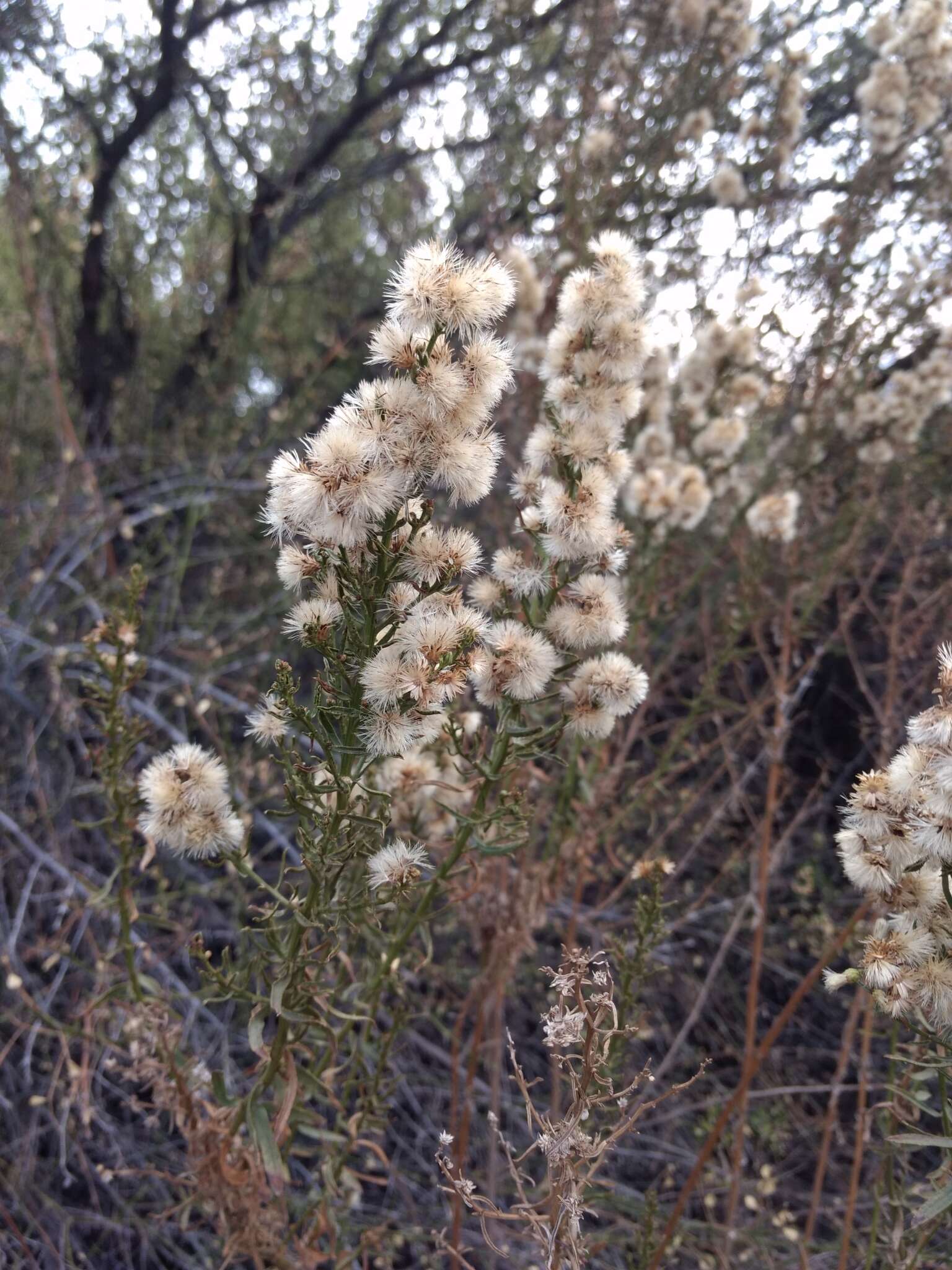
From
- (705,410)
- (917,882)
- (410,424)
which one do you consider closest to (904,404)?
(705,410)

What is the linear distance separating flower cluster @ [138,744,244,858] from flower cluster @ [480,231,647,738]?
425 millimetres

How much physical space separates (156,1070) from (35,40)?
4.94 m

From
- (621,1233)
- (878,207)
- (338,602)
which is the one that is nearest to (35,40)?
(878,207)

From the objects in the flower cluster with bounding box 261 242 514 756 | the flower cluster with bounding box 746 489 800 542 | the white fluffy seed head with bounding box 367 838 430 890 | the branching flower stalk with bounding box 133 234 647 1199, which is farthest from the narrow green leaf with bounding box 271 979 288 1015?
the flower cluster with bounding box 746 489 800 542

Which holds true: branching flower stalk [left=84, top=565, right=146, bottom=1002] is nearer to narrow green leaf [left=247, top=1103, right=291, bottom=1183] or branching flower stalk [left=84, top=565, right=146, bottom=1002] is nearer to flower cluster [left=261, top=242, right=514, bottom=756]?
narrow green leaf [left=247, top=1103, right=291, bottom=1183]

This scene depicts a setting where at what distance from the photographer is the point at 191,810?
4.60ft

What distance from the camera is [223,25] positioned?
4.76 meters

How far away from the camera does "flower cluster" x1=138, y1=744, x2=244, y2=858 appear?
4.56ft

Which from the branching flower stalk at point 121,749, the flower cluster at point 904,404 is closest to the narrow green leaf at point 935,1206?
the branching flower stalk at point 121,749

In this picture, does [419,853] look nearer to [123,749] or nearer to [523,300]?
[123,749]

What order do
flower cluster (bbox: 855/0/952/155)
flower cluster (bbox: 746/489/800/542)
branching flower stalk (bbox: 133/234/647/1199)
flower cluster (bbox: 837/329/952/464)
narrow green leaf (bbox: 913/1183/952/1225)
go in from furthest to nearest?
flower cluster (bbox: 837/329/952/464) → flower cluster (bbox: 855/0/952/155) → flower cluster (bbox: 746/489/800/542) → branching flower stalk (bbox: 133/234/647/1199) → narrow green leaf (bbox: 913/1183/952/1225)

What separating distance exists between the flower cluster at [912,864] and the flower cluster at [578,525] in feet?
1.27

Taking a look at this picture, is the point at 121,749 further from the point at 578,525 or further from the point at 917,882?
the point at 917,882

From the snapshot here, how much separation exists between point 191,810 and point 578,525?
73 cm
